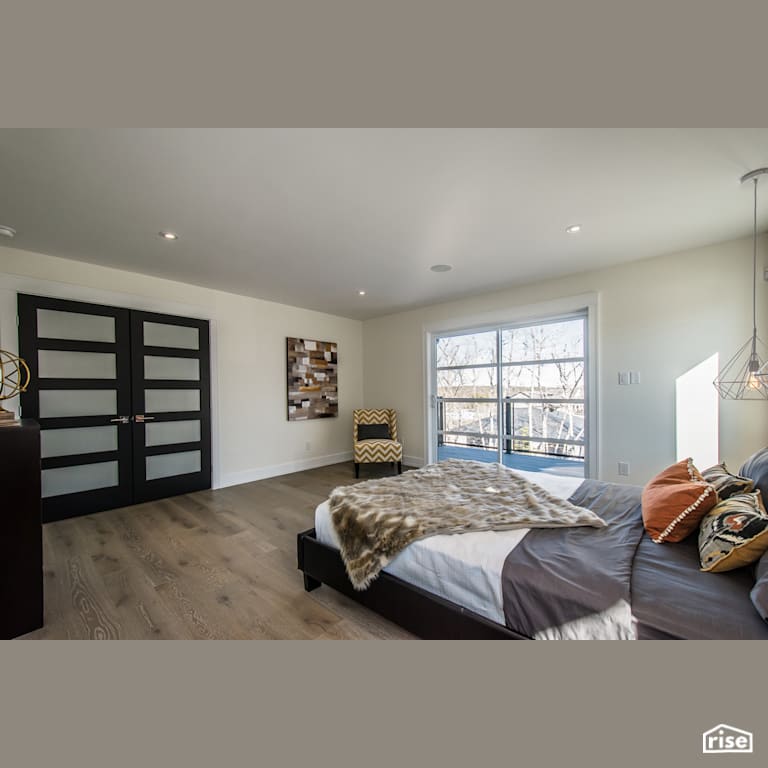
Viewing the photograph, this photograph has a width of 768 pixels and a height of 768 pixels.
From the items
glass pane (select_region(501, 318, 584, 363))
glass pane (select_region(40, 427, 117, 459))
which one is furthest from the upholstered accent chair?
glass pane (select_region(40, 427, 117, 459))

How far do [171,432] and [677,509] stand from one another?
14.7ft

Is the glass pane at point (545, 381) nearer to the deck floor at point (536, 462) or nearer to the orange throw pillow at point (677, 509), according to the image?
the deck floor at point (536, 462)

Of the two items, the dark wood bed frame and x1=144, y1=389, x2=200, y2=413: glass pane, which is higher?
x1=144, y1=389, x2=200, y2=413: glass pane

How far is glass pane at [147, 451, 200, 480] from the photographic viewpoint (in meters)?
3.78

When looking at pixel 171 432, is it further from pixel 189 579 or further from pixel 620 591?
pixel 620 591

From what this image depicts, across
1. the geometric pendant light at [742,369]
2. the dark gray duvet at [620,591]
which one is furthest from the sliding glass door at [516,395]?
the dark gray duvet at [620,591]

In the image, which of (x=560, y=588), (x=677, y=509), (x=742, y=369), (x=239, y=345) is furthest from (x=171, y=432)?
(x=742, y=369)

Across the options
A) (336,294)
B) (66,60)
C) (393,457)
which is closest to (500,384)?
(393,457)

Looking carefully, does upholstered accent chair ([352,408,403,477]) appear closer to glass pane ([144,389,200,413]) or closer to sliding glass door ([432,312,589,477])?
sliding glass door ([432,312,589,477])

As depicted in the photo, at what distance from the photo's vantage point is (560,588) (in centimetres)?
123

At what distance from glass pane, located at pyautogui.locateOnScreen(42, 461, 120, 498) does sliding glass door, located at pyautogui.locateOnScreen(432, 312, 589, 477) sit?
3950 mm

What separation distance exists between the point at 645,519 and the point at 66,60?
3043mm

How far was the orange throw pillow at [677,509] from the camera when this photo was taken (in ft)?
4.93

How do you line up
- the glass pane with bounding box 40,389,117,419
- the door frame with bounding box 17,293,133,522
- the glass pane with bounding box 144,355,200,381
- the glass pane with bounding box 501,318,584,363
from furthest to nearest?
the glass pane with bounding box 501,318,584,363 → the glass pane with bounding box 144,355,200,381 → the glass pane with bounding box 40,389,117,419 → the door frame with bounding box 17,293,133,522
